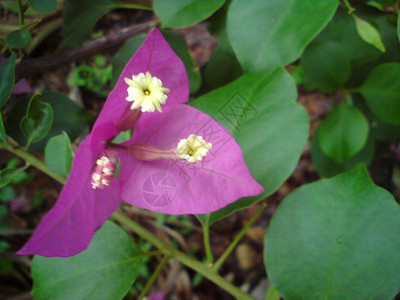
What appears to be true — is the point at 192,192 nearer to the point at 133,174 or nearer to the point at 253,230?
the point at 133,174

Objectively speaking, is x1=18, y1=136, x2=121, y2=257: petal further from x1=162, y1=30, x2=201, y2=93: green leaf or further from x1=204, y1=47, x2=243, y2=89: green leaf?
x1=204, y1=47, x2=243, y2=89: green leaf

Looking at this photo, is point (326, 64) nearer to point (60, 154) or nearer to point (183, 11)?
point (183, 11)

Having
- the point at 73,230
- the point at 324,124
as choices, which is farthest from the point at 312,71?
the point at 73,230

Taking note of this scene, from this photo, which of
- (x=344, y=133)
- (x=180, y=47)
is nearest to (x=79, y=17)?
(x=180, y=47)

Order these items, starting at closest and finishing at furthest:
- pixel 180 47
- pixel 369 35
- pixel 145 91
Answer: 1. pixel 145 91
2. pixel 369 35
3. pixel 180 47

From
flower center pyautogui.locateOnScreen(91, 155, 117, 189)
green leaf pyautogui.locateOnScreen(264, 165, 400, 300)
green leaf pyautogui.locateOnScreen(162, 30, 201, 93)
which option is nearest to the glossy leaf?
green leaf pyautogui.locateOnScreen(264, 165, 400, 300)
